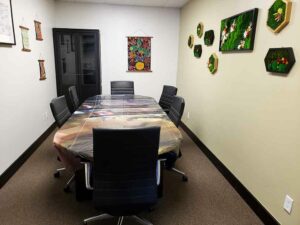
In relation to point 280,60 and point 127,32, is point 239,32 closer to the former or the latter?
point 280,60

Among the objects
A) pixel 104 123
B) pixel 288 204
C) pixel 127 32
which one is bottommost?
pixel 288 204

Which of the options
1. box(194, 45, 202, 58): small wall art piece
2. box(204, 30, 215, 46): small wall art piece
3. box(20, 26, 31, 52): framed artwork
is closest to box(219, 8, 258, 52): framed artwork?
box(204, 30, 215, 46): small wall art piece

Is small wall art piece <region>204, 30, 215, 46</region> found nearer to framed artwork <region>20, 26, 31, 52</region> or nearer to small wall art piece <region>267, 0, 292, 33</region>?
small wall art piece <region>267, 0, 292, 33</region>

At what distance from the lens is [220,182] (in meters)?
2.45

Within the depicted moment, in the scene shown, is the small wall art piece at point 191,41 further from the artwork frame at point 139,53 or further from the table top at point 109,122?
the table top at point 109,122

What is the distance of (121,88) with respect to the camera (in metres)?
4.00

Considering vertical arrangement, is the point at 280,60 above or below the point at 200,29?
below

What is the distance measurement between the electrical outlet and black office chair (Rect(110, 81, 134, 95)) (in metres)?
2.97

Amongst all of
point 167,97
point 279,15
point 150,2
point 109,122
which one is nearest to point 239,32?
point 279,15

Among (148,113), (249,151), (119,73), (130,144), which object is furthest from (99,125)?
(119,73)

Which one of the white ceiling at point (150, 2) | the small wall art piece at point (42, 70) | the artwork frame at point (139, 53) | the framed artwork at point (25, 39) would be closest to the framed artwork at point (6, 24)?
the framed artwork at point (25, 39)

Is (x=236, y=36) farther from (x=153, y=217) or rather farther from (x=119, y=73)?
(x=119, y=73)

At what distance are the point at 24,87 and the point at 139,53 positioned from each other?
2.50m

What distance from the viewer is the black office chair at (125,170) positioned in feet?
4.14
